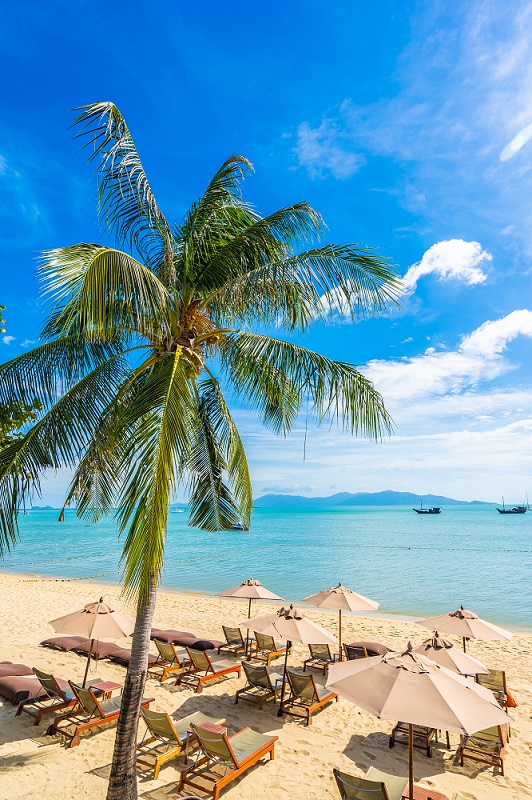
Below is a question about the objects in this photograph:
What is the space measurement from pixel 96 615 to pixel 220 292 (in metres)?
5.97

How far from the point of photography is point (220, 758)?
5902 millimetres

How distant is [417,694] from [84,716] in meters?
5.51

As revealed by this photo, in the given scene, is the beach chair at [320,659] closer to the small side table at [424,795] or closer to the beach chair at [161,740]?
the beach chair at [161,740]

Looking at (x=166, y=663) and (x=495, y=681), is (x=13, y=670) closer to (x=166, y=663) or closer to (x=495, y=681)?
(x=166, y=663)

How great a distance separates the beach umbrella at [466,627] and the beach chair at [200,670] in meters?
4.04

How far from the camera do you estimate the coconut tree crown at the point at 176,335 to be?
507 centimetres

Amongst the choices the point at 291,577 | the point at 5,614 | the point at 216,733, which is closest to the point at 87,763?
the point at 216,733

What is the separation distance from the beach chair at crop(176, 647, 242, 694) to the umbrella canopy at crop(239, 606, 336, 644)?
1.27 m

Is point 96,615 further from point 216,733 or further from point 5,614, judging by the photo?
point 5,614

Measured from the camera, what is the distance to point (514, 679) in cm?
1104

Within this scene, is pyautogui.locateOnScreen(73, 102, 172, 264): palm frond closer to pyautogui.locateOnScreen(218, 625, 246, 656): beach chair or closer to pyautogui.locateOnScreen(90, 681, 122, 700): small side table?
pyautogui.locateOnScreen(90, 681, 122, 700): small side table

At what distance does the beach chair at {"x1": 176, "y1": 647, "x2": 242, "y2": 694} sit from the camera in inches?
362

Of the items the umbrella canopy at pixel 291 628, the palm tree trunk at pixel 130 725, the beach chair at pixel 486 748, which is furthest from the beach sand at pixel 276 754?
the umbrella canopy at pixel 291 628

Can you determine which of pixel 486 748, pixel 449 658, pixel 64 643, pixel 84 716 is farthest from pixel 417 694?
pixel 64 643
